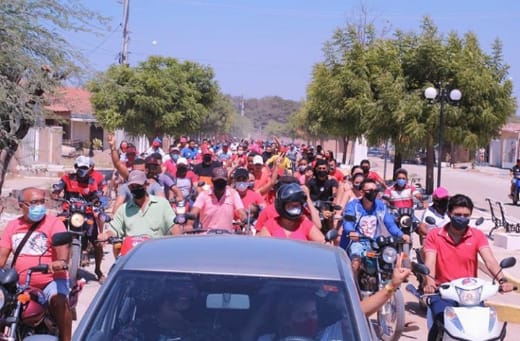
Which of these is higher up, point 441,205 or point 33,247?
point 441,205

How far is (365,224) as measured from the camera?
9227 mm

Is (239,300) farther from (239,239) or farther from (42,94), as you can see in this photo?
(42,94)

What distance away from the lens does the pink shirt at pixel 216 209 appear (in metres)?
9.50

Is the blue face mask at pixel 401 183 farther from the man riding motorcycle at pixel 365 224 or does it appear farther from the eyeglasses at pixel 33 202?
the eyeglasses at pixel 33 202

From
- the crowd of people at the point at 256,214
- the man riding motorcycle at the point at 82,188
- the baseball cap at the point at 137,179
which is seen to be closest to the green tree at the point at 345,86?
the crowd of people at the point at 256,214

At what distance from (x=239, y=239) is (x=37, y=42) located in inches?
306

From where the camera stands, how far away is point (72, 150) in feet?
166

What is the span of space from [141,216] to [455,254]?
301cm

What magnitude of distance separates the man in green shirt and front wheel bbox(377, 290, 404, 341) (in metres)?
2.26

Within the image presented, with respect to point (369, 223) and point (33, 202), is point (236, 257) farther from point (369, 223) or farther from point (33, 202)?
point (369, 223)

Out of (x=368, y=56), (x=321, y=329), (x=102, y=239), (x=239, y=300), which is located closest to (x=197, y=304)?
(x=239, y=300)

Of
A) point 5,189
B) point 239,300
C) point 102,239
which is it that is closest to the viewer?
point 239,300

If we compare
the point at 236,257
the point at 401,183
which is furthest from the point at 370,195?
the point at 236,257

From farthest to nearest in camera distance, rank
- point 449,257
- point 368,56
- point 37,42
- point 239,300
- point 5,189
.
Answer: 1. point 368,56
2. point 5,189
3. point 37,42
4. point 449,257
5. point 239,300
